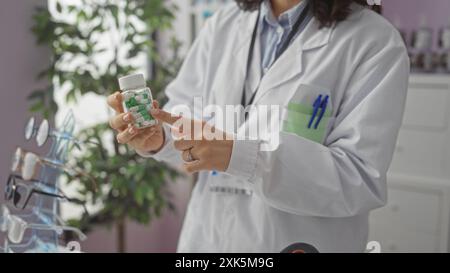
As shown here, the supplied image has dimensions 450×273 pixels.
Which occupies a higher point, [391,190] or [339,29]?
[339,29]

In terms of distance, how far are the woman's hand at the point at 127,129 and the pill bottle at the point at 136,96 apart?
0.02 metres

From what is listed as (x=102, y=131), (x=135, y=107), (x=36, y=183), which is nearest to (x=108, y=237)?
(x=102, y=131)

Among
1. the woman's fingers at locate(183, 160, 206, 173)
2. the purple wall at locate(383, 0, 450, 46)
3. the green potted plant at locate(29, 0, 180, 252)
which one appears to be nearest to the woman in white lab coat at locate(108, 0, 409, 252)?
the woman's fingers at locate(183, 160, 206, 173)

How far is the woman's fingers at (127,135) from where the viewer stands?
2.43ft

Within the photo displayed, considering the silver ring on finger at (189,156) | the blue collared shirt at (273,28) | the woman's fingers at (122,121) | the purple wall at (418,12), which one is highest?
the purple wall at (418,12)

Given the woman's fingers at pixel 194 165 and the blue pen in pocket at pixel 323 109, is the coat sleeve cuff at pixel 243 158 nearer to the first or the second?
the woman's fingers at pixel 194 165

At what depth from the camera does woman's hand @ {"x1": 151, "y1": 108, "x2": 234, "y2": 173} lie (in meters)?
0.71

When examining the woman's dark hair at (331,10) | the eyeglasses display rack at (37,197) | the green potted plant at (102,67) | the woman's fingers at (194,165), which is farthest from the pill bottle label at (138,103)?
the green potted plant at (102,67)

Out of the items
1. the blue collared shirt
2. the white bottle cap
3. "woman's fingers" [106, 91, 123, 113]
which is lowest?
"woman's fingers" [106, 91, 123, 113]

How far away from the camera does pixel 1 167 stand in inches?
48.4

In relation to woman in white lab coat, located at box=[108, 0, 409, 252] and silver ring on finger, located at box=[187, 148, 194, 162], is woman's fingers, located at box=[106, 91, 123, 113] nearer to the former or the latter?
woman in white lab coat, located at box=[108, 0, 409, 252]

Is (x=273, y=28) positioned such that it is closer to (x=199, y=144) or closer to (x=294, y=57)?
(x=294, y=57)

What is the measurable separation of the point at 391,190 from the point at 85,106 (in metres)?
1.19
